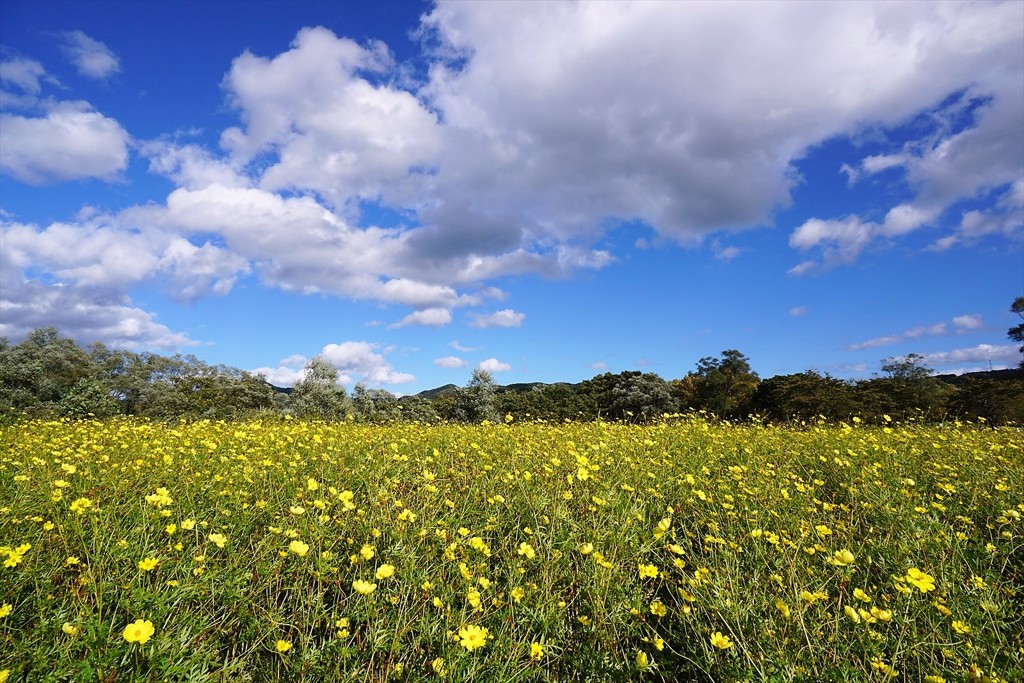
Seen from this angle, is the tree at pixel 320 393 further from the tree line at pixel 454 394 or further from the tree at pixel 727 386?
the tree at pixel 727 386

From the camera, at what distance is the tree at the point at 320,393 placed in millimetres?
26234

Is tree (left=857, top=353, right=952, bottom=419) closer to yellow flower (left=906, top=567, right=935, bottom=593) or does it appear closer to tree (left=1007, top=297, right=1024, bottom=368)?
tree (left=1007, top=297, right=1024, bottom=368)

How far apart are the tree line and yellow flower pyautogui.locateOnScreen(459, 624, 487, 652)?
16.9 m

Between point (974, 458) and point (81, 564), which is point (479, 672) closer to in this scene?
point (81, 564)

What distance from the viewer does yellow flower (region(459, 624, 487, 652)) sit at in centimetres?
265

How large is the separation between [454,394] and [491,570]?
28.2m

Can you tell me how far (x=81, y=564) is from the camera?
11.1 feet

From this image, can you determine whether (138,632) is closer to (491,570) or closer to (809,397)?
(491,570)

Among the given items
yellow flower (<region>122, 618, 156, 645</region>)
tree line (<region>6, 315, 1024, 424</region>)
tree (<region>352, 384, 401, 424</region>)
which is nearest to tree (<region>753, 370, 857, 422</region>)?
tree line (<region>6, 315, 1024, 424</region>)

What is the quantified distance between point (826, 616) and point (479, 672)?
2.10m

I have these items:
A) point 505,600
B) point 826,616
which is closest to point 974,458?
point 826,616

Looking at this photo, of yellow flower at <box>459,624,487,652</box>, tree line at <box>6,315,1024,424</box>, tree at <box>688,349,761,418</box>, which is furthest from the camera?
tree at <box>688,349,761,418</box>

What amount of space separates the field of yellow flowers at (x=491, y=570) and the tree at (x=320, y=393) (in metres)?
20.5

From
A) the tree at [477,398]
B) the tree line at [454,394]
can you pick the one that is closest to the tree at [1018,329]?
the tree line at [454,394]
